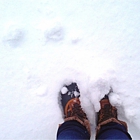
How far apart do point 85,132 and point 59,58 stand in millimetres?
462

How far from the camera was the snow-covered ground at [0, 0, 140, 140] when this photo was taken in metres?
1.16

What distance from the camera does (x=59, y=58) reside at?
1189mm

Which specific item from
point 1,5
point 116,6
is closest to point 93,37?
point 116,6

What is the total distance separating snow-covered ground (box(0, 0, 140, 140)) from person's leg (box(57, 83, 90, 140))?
0.14ft

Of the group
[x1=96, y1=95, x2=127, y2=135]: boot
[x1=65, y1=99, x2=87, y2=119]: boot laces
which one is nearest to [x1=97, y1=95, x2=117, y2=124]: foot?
[x1=96, y1=95, x2=127, y2=135]: boot

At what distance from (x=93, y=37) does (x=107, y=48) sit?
11 centimetres

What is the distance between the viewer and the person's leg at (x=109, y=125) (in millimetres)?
936

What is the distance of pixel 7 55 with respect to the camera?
1.20 meters

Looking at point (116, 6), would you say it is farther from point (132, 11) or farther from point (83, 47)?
point (83, 47)

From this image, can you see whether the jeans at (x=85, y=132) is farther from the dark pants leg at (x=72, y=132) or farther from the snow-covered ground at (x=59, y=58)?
the snow-covered ground at (x=59, y=58)

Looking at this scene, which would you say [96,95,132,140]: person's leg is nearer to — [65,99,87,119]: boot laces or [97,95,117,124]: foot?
[97,95,117,124]: foot

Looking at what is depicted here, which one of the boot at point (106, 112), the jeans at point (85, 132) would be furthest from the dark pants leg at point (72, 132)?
the boot at point (106, 112)

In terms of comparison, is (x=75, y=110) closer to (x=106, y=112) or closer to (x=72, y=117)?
(x=72, y=117)

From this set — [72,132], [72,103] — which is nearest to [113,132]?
[72,132]
